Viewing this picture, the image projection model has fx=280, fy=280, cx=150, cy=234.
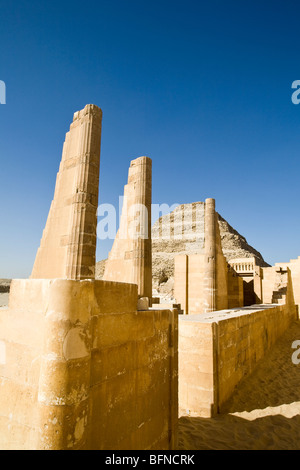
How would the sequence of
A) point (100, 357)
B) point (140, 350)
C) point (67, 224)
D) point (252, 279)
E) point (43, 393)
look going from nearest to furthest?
point (43, 393) < point (100, 357) < point (140, 350) < point (67, 224) < point (252, 279)

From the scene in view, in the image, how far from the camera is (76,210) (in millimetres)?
5836

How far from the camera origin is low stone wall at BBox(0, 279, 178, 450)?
1946 millimetres

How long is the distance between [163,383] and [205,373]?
7.49ft

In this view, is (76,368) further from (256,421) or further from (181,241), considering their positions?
(181,241)

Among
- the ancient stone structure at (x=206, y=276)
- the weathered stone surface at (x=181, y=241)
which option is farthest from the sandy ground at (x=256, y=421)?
the weathered stone surface at (x=181, y=241)

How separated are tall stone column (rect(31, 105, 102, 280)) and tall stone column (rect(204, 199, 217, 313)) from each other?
920cm

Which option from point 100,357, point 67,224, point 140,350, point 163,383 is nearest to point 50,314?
point 100,357

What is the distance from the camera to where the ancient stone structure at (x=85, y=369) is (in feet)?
6.41

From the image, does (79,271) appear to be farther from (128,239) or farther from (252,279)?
(252,279)

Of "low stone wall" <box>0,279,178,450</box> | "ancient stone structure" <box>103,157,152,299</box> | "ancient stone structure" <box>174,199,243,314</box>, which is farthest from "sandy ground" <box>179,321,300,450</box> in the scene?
"ancient stone structure" <box>174,199,243,314</box>

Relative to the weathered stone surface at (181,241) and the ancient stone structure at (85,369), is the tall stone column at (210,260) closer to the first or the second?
the ancient stone structure at (85,369)

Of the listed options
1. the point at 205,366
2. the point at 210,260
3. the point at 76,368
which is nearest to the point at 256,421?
the point at 205,366

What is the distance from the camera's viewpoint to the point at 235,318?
22.2 feet

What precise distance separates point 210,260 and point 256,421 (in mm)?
9163
